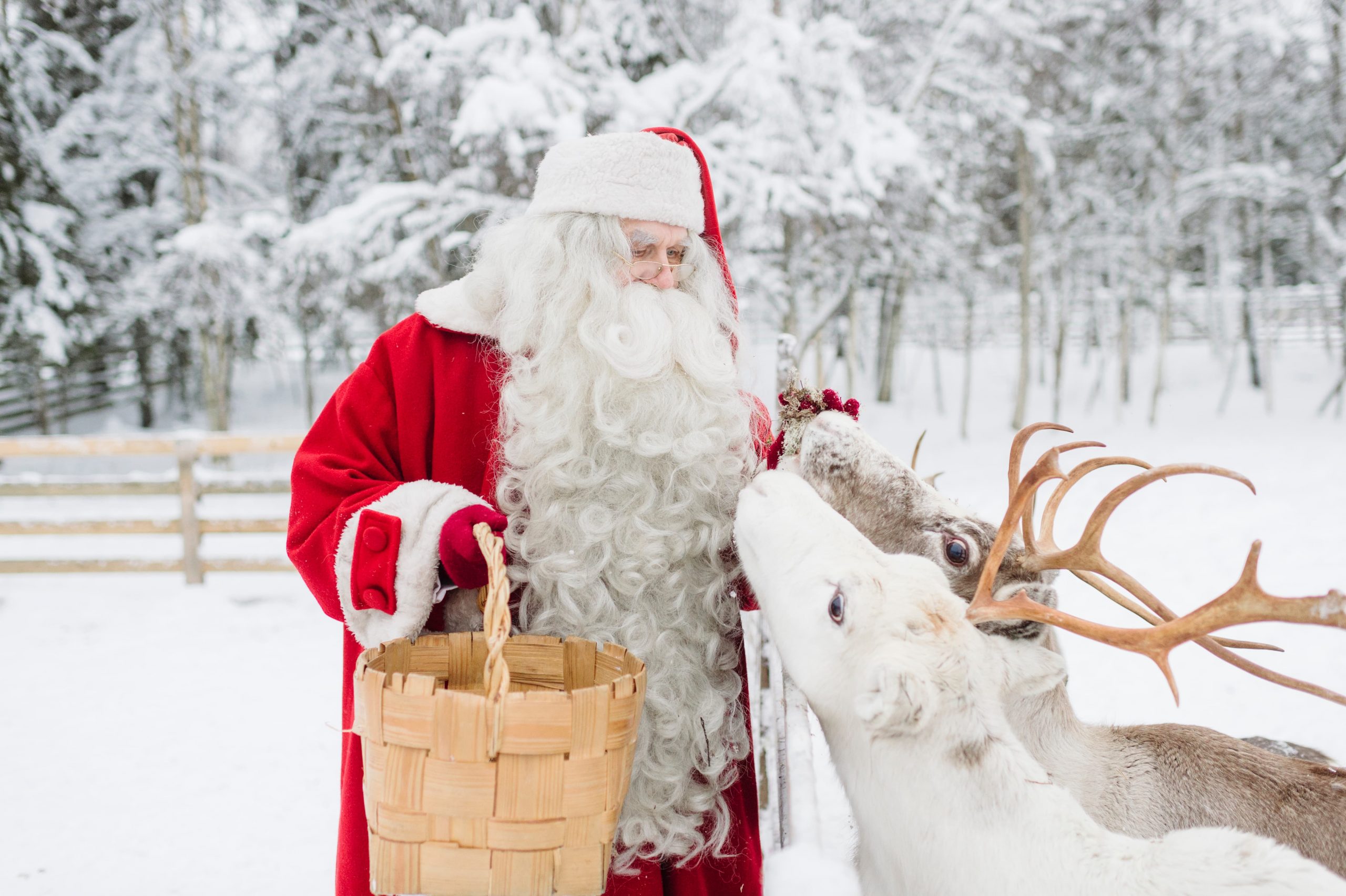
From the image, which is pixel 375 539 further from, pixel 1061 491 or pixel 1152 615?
pixel 1152 615

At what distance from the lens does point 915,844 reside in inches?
50.0

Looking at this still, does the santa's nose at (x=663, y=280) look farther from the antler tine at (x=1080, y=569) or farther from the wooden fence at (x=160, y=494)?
the wooden fence at (x=160, y=494)

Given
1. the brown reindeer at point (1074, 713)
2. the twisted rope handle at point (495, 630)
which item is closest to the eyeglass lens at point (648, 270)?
the brown reindeer at point (1074, 713)

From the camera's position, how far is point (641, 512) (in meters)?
1.58

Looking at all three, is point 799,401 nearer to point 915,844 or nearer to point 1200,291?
point 915,844

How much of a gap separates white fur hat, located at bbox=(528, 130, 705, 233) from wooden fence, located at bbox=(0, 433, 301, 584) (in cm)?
500

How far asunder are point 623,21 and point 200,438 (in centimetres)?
515

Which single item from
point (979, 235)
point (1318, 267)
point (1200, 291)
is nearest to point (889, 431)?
point (979, 235)

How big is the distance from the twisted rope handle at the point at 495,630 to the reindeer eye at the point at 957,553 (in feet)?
2.90

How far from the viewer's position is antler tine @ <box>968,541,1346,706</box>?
1.09 meters

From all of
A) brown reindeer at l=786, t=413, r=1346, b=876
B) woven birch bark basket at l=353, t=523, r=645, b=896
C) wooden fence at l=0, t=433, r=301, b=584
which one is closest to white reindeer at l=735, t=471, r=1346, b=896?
brown reindeer at l=786, t=413, r=1346, b=876

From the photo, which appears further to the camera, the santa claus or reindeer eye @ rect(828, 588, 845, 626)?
the santa claus

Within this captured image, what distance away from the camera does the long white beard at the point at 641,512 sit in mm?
1552

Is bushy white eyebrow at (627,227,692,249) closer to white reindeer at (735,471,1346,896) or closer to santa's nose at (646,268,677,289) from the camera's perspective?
santa's nose at (646,268,677,289)
